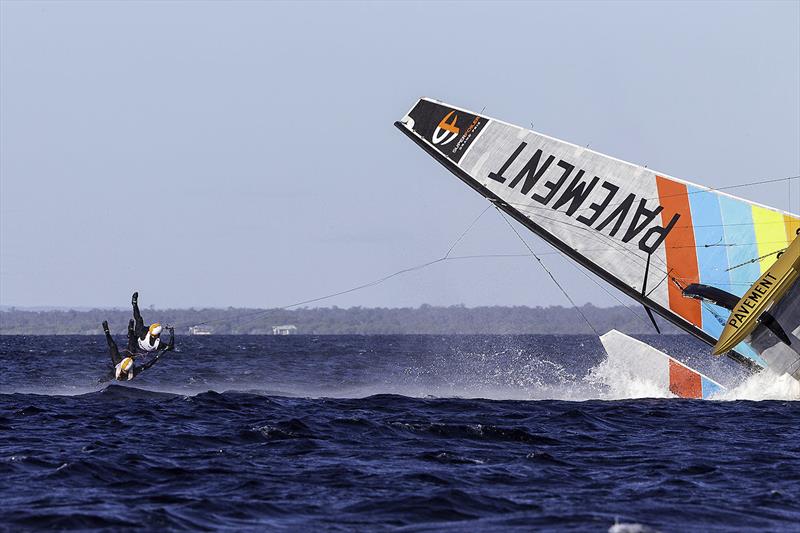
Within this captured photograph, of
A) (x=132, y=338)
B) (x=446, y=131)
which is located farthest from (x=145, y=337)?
A: (x=446, y=131)

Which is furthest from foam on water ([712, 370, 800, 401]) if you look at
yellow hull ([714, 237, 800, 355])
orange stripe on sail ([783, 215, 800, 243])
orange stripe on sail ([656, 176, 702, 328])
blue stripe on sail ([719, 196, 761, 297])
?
yellow hull ([714, 237, 800, 355])

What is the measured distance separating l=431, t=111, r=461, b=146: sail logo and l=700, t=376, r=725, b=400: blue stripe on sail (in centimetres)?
732

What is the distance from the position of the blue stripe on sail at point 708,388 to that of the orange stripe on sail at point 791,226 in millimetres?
3747

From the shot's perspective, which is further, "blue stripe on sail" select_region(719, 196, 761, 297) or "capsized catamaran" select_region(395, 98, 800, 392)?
"blue stripe on sail" select_region(719, 196, 761, 297)

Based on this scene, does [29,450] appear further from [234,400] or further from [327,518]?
[234,400]

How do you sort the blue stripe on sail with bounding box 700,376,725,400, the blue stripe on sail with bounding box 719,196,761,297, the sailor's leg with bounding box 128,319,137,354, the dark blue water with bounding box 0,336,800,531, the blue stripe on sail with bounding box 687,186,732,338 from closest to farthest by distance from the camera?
1. the dark blue water with bounding box 0,336,800,531
2. the sailor's leg with bounding box 128,319,137,354
3. the blue stripe on sail with bounding box 719,196,761,297
4. the blue stripe on sail with bounding box 687,186,732,338
5. the blue stripe on sail with bounding box 700,376,725,400

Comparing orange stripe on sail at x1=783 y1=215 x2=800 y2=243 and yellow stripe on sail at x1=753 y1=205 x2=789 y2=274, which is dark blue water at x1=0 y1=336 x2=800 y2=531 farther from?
orange stripe on sail at x1=783 y1=215 x2=800 y2=243

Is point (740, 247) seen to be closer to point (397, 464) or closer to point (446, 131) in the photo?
point (446, 131)

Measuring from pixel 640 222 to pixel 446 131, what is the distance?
454 cm

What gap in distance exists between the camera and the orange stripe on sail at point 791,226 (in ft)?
65.8

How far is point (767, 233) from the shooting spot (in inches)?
797

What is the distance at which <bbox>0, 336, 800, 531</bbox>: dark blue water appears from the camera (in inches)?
386

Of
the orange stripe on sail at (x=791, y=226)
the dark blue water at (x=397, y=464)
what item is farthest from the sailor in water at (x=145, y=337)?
the orange stripe on sail at (x=791, y=226)

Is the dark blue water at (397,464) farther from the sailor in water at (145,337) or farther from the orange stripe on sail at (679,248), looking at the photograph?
the orange stripe on sail at (679,248)
